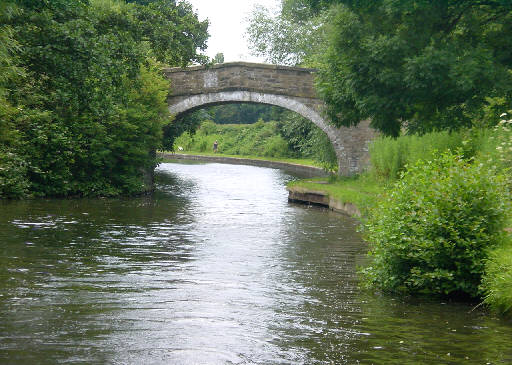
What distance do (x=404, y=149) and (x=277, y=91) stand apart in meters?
6.45

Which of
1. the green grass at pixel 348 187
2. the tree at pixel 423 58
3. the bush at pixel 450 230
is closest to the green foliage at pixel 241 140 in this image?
the green grass at pixel 348 187

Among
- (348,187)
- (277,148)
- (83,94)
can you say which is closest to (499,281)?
(83,94)

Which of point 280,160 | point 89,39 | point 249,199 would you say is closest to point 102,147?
point 249,199

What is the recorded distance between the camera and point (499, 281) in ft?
22.7

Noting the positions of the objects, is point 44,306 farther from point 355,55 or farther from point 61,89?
point 355,55

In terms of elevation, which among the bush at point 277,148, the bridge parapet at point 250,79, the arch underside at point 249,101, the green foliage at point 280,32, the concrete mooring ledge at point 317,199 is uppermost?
the green foliage at point 280,32

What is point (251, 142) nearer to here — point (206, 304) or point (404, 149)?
point (404, 149)

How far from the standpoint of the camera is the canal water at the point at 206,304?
5.84m

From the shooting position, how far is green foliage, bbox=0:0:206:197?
42.7 feet

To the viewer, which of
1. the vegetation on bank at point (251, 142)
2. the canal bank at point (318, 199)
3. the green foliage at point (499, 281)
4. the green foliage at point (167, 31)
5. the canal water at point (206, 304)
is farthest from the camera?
the vegetation on bank at point (251, 142)

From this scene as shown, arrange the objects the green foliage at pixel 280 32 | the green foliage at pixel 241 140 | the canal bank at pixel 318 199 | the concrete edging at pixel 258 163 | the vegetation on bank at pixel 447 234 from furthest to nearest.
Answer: the green foliage at pixel 241 140, the green foliage at pixel 280 32, the concrete edging at pixel 258 163, the canal bank at pixel 318 199, the vegetation on bank at pixel 447 234

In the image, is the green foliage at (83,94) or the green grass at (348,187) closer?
the green foliage at (83,94)

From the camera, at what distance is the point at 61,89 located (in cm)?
1383

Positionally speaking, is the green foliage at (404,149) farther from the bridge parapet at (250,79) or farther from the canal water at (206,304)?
the bridge parapet at (250,79)
